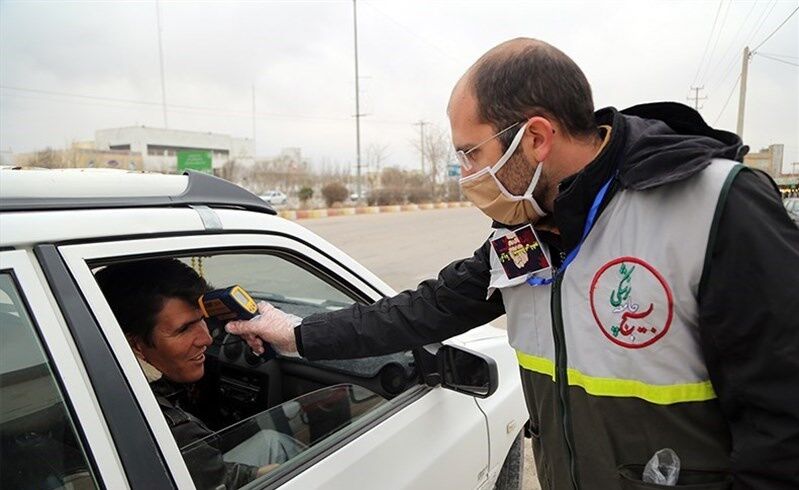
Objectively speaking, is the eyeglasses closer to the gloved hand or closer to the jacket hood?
the jacket hood

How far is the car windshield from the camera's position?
1.46 meters

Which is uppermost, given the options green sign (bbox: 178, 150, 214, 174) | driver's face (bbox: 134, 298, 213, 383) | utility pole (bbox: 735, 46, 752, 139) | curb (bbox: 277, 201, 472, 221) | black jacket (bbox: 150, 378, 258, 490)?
utility pole (bbox: 735, 46, 752, 139)

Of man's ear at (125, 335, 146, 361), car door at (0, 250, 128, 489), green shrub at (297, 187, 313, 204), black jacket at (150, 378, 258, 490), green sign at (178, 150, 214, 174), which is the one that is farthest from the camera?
green shrub at (297, 187, 313, 204)

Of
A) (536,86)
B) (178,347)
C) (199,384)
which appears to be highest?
(536,86)

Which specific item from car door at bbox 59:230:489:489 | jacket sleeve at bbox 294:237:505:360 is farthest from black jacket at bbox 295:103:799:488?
car door at bbox 59:230:489:489

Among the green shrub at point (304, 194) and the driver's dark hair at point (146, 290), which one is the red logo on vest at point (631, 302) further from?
the green shrub at point (304, 194)

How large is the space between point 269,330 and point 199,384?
1.87 feet

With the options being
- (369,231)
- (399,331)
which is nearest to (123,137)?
(369,231)

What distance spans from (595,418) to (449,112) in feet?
3.00

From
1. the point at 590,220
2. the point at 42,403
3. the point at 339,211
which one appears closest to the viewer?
the point at 42,403

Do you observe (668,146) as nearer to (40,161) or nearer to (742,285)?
(742,285)

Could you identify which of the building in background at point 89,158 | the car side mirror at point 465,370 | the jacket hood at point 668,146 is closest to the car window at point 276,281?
the car side mirror at point 465,370

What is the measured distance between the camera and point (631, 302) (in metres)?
1.18

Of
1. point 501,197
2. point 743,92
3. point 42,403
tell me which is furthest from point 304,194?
point 42,403
